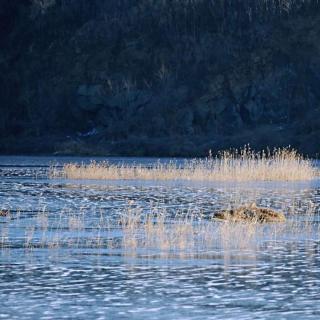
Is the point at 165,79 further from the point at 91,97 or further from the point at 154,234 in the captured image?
the point at 154,234

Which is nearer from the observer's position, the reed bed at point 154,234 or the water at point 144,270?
the water at point 144,270

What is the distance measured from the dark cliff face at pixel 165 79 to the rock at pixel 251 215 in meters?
55.0

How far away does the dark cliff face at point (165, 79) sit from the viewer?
8950cm

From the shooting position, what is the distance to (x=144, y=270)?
64.0ft

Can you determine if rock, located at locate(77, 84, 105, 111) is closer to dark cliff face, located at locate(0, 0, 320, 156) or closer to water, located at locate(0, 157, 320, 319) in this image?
dark cliff face, located at locate(0, 0, 320, 156)

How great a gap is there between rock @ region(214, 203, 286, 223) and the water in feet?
1.49

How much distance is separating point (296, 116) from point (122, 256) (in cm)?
6886

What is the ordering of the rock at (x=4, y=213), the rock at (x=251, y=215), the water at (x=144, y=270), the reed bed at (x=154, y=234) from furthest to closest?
the rock at (x=4, y=213) → the rock at (x=251, y=215) → the reed bed at (x=154, y=234) → the water at (x=144, y=270)

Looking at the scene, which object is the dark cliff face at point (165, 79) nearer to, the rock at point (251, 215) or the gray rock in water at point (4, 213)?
the gray rock in water at point (4, 213)

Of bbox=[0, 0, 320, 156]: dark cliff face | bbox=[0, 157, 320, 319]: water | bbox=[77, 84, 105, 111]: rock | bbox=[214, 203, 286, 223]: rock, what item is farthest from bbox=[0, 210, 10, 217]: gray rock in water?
bbox=[77, 84, 105, 111]: rock

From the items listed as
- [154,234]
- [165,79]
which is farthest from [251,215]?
[165,79]

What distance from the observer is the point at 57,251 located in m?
22.0

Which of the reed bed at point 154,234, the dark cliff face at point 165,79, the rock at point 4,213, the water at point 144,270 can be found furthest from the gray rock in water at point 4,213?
the dark cliff face at point 165,79

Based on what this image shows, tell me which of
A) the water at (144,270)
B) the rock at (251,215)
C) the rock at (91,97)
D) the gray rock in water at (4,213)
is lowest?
the water at (144,270)
